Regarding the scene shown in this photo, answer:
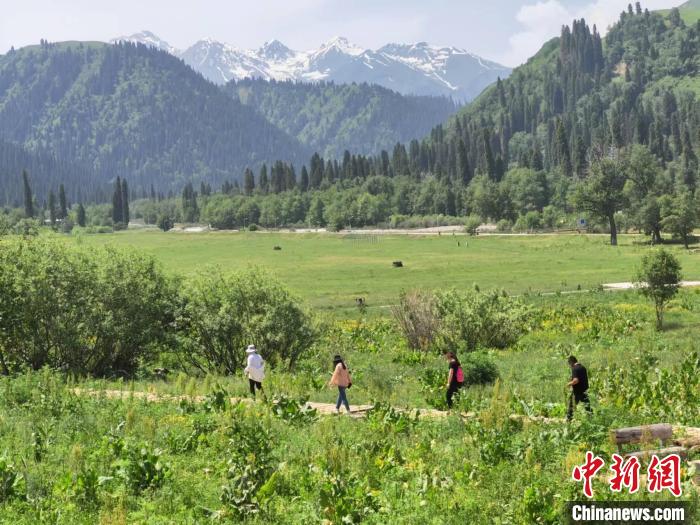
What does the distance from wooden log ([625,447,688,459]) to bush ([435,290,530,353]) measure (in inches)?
908

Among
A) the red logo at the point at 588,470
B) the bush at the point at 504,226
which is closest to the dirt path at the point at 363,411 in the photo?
the red logo at the point at 588,470

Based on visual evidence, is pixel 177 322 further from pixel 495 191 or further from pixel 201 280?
pixel 495 191

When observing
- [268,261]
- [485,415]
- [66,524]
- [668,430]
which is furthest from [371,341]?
[268,261]

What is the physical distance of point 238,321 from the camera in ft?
109

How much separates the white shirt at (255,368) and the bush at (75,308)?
10.1 meters

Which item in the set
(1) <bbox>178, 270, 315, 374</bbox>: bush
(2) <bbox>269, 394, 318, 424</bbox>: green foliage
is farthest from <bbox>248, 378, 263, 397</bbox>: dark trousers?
(1) <bbox>178, 270, 315, 374</bbox>: bush

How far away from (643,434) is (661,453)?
1.03 metres

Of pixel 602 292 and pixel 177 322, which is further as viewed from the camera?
pixel 602 292

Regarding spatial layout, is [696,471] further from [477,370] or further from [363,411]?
[477,370]

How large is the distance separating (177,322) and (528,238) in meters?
114

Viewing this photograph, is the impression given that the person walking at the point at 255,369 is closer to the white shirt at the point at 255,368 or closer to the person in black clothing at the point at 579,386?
the white shirt at the point at 255,368

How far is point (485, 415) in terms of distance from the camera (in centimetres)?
1842

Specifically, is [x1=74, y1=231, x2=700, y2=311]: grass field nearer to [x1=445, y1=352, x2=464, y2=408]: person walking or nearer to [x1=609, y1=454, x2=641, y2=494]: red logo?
[x1=445, y1=352, x2=464, y2=408]: person walking

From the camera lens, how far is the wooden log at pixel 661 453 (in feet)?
46.3
